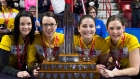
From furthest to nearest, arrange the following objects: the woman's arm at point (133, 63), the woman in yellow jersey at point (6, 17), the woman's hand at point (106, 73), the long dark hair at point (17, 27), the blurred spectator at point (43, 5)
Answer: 1. the blurred spectator at point (43, 5)
2. the woman in yellow jersey at point (6, 17)
3. the long dark hair at point (17, 27)
4. the woman's arm at point (133, 63)
5. the woman's hand at point (106, 73)

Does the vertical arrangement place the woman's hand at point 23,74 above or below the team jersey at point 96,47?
below

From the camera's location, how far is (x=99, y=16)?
23.2 feet

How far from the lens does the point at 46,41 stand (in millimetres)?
2016

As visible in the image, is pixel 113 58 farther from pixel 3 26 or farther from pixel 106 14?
pixel 106 14

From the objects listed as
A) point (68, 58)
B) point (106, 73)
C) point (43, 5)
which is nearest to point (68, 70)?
point (68, 58)

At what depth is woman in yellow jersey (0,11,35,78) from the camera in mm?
1932

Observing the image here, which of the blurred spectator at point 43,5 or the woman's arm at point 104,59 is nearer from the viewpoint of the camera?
the woman's arm at point 104,59

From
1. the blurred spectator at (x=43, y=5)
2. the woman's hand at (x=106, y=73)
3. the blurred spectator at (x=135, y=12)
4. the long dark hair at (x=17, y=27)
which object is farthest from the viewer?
the blurred spectator at (x=135, y=12)

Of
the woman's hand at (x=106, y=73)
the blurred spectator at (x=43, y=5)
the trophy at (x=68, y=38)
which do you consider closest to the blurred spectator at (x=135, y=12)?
the blurred spectator at (x=43, y=5)

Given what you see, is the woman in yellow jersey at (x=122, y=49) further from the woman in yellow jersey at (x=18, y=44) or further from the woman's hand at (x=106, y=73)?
the woman in yellow jersey at (x=18, y=44)

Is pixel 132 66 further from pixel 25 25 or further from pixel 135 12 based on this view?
pixel 135 12

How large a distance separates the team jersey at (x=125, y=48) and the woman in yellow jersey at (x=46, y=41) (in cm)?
39

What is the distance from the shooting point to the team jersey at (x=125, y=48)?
1.93 m

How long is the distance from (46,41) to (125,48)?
57 cm
